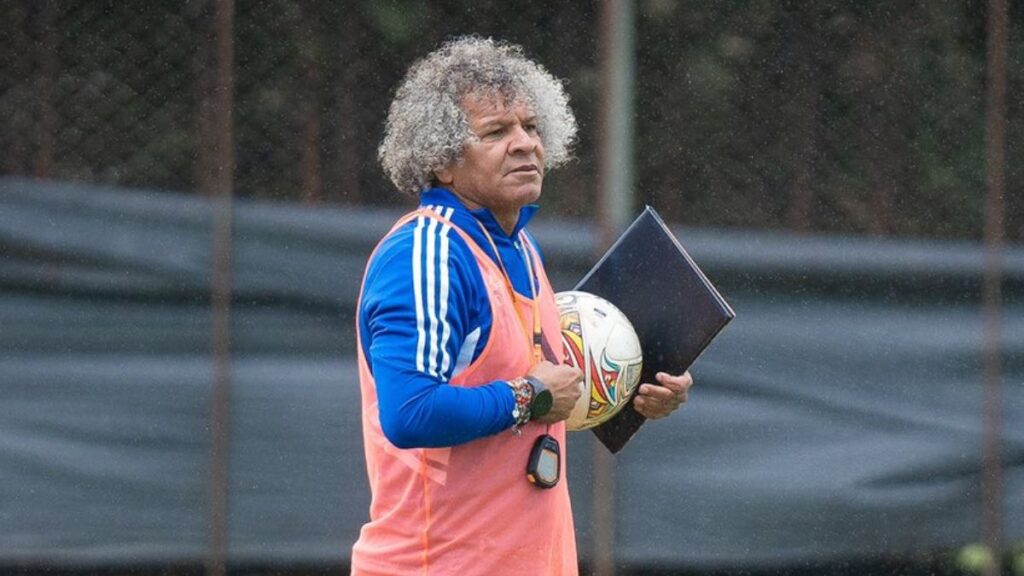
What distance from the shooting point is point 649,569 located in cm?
532

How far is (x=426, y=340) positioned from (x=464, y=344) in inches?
6.1

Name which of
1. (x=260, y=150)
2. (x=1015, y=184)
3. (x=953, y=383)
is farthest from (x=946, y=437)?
(x=260, y=150)

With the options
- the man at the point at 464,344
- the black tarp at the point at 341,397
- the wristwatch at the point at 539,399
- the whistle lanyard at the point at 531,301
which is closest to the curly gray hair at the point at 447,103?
the man at the point at 464,344

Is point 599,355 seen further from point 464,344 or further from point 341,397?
point 341,397

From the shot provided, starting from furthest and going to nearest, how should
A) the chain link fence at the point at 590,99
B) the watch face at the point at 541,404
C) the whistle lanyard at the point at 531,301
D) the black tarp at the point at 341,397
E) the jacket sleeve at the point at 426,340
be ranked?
the chain link fence at the point at 590,99 → the black tarp at the point at 341,397 → the whistle lanyard at the point at 531,301 → the watch face at the point at 541,404 → the jacket sleeve at the point at 426,340

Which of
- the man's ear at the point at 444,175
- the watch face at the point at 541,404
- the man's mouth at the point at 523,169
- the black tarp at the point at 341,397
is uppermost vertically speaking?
the man's mouth at the point at 523,169

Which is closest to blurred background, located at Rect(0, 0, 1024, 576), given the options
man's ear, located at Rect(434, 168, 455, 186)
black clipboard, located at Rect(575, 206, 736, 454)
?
black clipboard, located at Rect(575, 206, 736, 454)

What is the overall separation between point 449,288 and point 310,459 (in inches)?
92.0

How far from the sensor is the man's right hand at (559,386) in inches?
121

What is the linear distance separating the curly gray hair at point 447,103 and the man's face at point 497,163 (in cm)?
2

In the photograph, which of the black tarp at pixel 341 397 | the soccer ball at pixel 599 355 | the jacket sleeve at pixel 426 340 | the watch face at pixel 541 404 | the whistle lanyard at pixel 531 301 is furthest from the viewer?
the black tarp at pixel 341 397

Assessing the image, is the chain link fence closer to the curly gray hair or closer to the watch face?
the curly gray hair

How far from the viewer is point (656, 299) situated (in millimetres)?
3527

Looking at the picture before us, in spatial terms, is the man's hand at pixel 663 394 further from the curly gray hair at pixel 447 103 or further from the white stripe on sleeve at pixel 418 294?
the white stripe on sleeve at pixel 418 294
